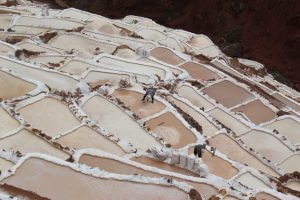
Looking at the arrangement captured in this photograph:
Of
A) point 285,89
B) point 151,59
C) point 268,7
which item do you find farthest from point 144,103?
point 268,7

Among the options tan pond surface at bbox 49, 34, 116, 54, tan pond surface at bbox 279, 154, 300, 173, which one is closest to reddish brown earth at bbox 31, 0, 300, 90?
tan pond surface at bbox 49, 34, 116, 54

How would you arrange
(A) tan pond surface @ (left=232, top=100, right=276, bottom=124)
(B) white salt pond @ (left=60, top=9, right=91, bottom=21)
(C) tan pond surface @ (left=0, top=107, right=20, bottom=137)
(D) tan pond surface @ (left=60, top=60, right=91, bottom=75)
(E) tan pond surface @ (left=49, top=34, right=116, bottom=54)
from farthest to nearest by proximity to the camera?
(B) white salt pond @ (left=60, top=9, right=91, bottom=21) → (E) tan pond surface @ (left=49, top=34, right=116, bottom=54) → (A) tan pond surface @ (left=232, top=100, right=276, bottom=124) → (D) tan pond surface @ (left=60, top=60, right=91, bottom=75) → (C) tan pond surface @ (left=0, top=107, right=20, bottom=137)

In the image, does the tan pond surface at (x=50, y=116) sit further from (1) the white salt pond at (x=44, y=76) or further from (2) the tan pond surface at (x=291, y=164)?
(2) the tan pond surface at (x=291, y=164)

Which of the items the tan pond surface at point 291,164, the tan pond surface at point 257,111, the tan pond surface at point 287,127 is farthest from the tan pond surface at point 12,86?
the tan pond surface at point 287,127

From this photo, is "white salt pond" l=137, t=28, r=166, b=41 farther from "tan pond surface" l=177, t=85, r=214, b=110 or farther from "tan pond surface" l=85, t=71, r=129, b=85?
"tan pond surface" l=85, t=71, r=129, b=85

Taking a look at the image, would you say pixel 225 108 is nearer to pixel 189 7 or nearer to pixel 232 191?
pixel 232 191
